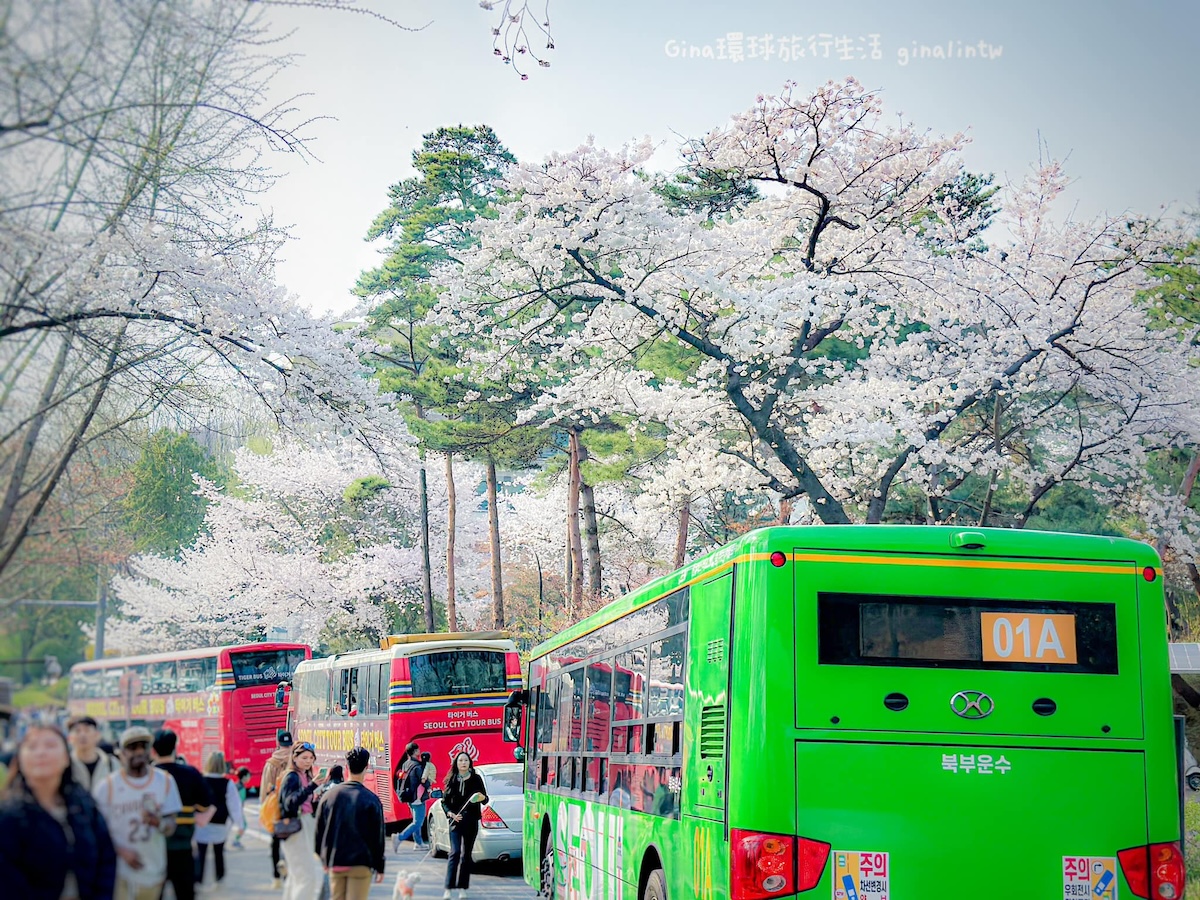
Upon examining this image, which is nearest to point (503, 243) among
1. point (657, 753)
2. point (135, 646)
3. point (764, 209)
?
point (764, 209)

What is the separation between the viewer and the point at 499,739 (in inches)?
939

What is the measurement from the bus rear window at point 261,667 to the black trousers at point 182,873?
437cm

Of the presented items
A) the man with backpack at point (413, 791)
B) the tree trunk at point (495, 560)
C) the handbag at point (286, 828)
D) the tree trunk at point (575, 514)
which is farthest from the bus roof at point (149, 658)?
the tree trunk at point (495, 560)

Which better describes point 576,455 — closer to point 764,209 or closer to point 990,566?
point 764,209

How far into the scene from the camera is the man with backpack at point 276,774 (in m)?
7.67

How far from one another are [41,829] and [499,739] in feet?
62.8

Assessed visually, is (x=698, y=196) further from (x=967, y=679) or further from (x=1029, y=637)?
(x=967, y=679)

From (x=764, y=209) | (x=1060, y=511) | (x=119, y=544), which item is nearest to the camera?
(x=119, y=544)

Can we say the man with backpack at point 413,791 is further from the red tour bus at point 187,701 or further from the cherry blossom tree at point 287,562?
the red tour bus at point 187,701

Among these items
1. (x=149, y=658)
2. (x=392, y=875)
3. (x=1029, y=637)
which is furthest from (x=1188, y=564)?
(x=149, y=658)

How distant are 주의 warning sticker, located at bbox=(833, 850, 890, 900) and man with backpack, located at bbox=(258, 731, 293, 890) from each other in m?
3.24

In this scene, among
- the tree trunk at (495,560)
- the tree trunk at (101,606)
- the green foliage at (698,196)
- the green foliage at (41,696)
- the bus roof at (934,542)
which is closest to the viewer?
the green foliage at (41,696)

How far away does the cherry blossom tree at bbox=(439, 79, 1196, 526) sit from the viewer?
22656mm

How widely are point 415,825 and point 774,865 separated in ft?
50.4
